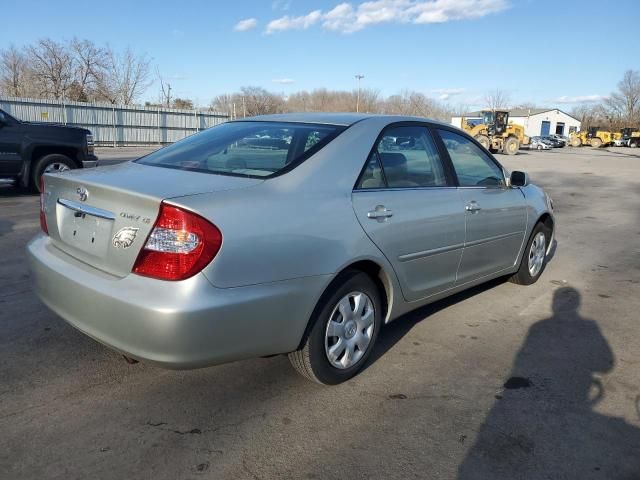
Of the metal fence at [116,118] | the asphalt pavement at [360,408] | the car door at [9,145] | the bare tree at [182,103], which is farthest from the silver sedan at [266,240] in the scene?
the bare tree at [182,103]

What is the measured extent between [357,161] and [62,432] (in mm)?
2135

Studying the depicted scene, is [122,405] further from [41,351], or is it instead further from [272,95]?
[272,95]

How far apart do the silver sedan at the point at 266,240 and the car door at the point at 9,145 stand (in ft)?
24.1

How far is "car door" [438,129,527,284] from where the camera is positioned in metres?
3.95

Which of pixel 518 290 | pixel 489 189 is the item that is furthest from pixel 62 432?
pixel 518 290

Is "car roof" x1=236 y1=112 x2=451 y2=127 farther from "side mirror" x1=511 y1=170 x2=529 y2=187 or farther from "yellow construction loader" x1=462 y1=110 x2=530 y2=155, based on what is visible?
"yellow construction loader" x1=462 y1=110 x2=530 y2=155

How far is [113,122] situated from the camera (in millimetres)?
31844

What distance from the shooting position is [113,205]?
101 inches

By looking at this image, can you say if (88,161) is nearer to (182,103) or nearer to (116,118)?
(116,118)

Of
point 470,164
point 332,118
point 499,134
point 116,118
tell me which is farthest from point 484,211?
point 499,134

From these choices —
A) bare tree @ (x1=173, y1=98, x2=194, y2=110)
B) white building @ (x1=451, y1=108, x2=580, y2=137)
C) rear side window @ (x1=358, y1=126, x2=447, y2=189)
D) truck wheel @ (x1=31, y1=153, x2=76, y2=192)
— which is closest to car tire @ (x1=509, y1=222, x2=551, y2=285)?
rear side window @ (x1=358, y1=126, x2=447, y2=189)

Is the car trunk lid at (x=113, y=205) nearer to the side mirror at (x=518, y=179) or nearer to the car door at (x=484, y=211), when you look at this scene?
the car door at (x=484, y=211)

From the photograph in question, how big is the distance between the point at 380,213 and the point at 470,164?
146 cm

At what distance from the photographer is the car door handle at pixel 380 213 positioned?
3066 mm
